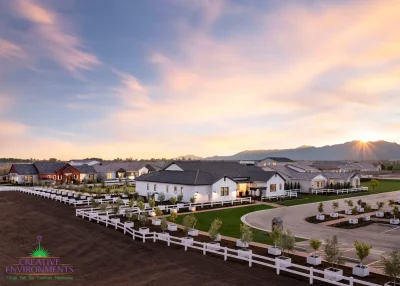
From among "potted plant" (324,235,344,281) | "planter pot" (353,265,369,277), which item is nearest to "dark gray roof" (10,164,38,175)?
"potted plant" (324,235,344,281)

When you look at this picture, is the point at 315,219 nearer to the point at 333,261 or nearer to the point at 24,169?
the point at 333,261

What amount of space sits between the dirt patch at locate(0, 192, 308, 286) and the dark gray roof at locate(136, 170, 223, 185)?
19.4m

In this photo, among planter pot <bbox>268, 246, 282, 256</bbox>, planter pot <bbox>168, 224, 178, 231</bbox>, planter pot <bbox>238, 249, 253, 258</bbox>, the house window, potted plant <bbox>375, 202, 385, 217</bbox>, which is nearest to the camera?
planter pot <bbox>238, 249, 253, 258</bbox>

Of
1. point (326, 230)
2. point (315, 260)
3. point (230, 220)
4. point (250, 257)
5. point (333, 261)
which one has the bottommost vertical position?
point (326, 230)

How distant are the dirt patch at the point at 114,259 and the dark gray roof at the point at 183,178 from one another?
19.4 metres

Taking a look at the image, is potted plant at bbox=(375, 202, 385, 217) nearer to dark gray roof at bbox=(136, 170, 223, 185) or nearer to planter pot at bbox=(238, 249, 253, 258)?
dark gray roof at bbox=(136, 170, 223, 185)

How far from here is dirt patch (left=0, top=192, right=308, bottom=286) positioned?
63.0ft

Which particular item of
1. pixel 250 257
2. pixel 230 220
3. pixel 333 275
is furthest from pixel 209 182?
pixel 333 275

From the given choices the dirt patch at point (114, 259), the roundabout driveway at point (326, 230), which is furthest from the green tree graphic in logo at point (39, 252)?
the roundabout driveway at point (326, 230)

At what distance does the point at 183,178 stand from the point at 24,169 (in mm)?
56939

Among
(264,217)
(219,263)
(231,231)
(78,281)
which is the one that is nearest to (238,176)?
(264,217)

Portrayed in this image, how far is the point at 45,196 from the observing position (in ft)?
186

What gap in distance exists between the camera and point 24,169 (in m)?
90.8

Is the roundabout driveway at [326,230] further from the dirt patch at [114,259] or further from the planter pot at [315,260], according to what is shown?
the dirt patch at [114,259]
